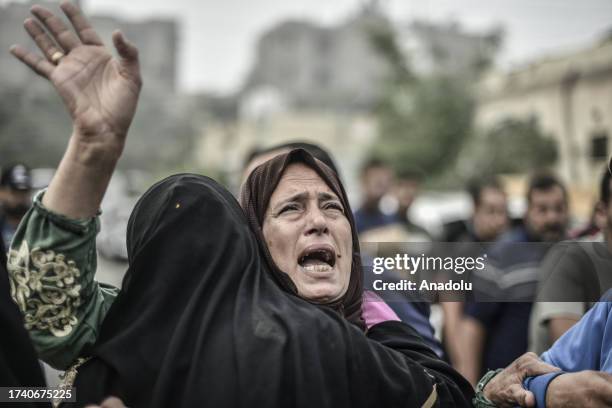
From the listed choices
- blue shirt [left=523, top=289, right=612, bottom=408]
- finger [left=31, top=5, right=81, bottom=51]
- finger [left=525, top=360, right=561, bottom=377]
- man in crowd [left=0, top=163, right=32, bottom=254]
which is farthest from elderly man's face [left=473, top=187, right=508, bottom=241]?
finger [left=31, top=5, right=81, bottom=51]

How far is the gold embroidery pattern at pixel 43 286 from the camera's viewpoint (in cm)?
181

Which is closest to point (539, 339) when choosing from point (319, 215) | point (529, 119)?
point (319, 215)

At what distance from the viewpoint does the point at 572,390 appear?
1975 millimetres

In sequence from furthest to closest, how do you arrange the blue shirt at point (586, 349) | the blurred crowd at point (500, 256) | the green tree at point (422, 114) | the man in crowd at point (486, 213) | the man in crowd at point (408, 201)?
1. the green tree at point (422, 114)
2. the man in crowd at point (408, 201)
3. the man in crowd at point (486, 213)
4. the blurred crowd at point (500, 256)
5. the blue shirt at point (586, 349)

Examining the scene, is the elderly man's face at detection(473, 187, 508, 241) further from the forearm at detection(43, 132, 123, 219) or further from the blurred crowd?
the forearm at detection(43, 132, 123, 219)

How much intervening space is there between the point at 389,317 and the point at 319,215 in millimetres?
440

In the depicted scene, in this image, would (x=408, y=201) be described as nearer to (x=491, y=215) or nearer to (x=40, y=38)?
(x=491, y=215)

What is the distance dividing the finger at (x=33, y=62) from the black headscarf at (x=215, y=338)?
48cm

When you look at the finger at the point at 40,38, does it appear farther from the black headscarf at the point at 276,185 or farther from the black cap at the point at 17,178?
the black cap at the point at 17,178

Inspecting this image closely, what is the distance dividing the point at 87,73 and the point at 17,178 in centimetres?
406

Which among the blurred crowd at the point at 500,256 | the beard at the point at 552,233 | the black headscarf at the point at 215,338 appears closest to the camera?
the black headscarf at the point at 215,338

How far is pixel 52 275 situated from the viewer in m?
1.81

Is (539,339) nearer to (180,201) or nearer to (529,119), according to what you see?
(180,201)

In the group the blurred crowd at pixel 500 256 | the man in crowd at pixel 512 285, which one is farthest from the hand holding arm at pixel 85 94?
the man in crowd at pixel 512 285
